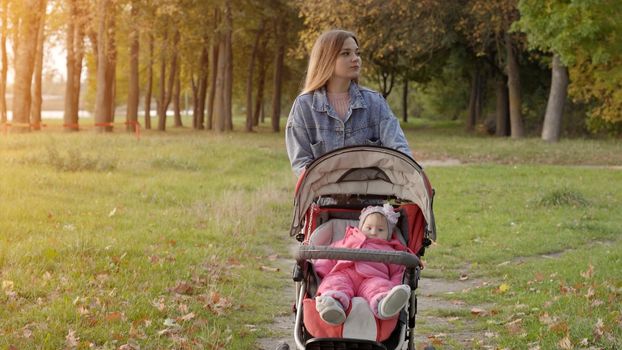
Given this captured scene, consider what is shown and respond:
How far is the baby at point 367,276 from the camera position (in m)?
5.01

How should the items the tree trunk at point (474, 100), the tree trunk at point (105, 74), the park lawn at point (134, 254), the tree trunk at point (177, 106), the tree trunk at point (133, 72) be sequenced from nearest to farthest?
the park lawn at point (134, 254), the tree trunk at point (105, 74), the tree trunk at point (133, 72), the tree trunk at point (474, 100), the tree trunk at point (177, 106)

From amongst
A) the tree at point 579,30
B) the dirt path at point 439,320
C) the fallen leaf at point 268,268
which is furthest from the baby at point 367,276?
the tree at point 579,30

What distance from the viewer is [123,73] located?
224 feet

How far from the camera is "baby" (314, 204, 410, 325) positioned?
16.4ft

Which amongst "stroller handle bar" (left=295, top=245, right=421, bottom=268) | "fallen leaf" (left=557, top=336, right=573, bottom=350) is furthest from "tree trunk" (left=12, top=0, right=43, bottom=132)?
"stroller handle bar" (left=295, top=245, right=421, bottom=268)

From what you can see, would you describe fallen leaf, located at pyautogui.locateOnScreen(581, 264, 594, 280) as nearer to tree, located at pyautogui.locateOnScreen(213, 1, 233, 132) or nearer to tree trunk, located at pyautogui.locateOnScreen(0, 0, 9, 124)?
tree, located at pyautogui.locateOnScreen(213, 1, 233, 132)

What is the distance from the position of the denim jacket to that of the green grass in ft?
5.39

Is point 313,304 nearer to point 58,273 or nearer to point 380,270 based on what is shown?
point 380,270

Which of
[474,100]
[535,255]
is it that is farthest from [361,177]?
[474,100]

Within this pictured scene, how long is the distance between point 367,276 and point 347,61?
1.72 m

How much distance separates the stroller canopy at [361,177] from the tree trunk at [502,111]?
125ft

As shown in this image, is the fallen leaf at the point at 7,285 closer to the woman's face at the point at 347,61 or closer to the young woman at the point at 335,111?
the young woman at the point at 335,111

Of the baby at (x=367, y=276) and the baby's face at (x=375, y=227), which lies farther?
the baby's face at (x=375, y=227)

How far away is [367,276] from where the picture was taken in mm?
5363
